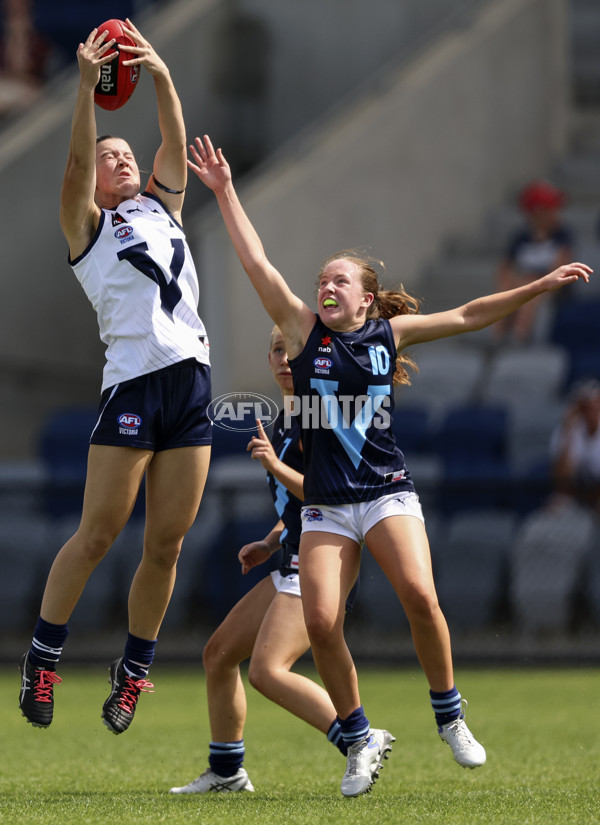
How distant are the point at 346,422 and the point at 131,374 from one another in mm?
834

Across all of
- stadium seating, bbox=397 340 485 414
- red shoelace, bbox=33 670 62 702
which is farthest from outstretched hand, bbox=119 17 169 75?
stadium seating, bbox=397 340 485 414

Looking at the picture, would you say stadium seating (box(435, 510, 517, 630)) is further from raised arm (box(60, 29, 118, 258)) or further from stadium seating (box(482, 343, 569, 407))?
raised arm (box(60, 29, 118, 258))

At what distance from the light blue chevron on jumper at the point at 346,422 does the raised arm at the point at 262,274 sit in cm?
19

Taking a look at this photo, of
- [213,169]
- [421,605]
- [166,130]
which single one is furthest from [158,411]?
[421,605]

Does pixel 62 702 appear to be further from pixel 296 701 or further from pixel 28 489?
pixel 296 701

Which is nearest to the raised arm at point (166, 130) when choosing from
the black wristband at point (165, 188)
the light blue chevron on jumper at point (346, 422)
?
the black wristband at point (165, 188)

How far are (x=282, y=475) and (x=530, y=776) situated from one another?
1733 mm

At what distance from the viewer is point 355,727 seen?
4988 mm

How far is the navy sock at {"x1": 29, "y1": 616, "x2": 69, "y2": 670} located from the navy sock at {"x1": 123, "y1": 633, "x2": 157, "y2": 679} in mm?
279

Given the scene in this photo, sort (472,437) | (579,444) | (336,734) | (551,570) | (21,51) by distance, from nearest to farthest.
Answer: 1. (336,734)
2. (551,570)
3. (579,444)
4. (472,437)
5. (21,51)

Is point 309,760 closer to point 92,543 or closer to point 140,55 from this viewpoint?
point 92,543

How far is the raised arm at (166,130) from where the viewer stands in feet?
17.2

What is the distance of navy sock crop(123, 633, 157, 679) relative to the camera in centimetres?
545

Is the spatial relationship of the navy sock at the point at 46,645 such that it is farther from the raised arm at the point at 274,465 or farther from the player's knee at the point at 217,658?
the raised arm at the point at 274,465
